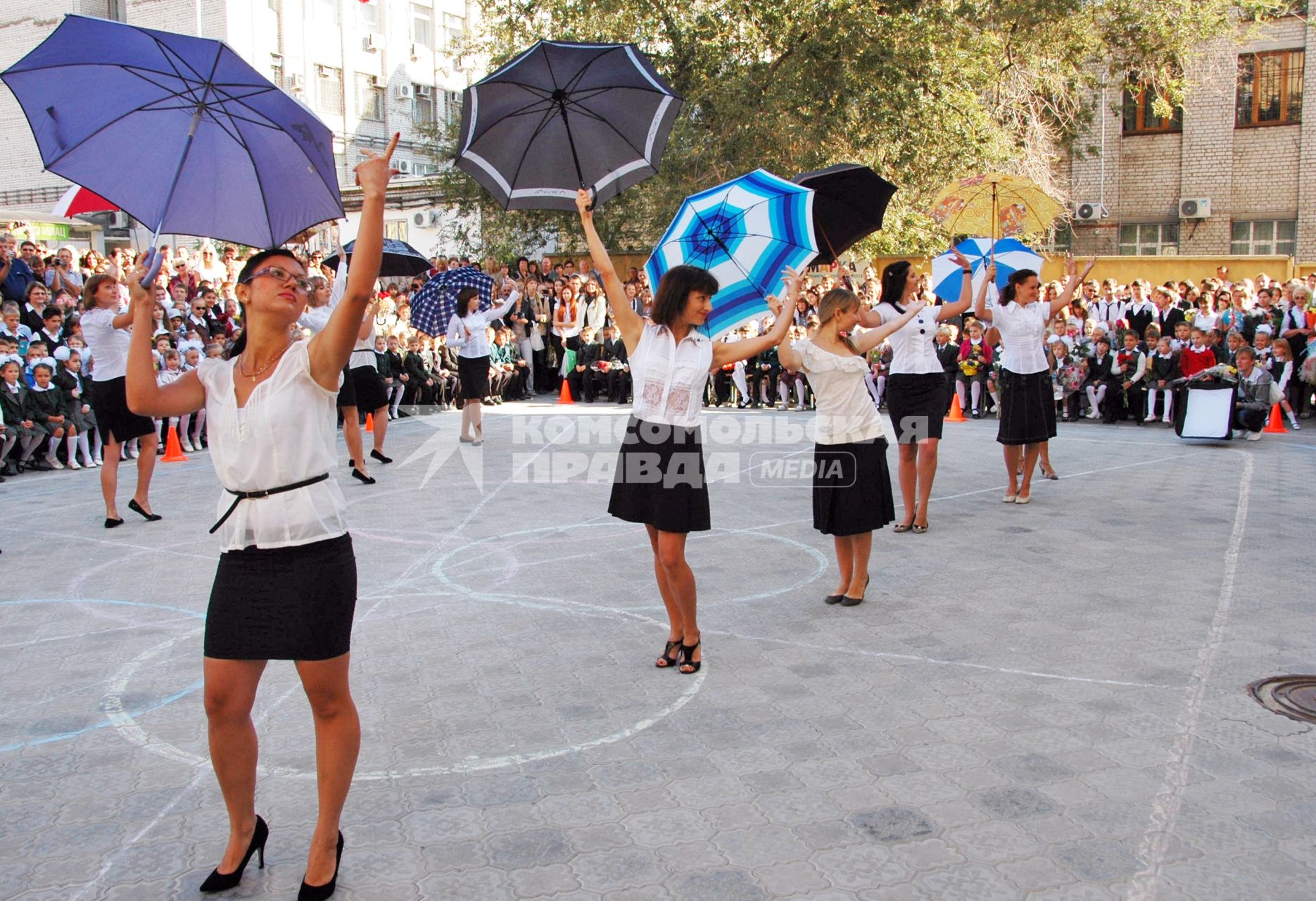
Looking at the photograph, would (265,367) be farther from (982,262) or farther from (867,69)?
(867,69)

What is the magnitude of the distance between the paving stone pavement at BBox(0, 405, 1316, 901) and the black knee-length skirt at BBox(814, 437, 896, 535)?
528mm

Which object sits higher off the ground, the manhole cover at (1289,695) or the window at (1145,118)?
the window at (1145,118)

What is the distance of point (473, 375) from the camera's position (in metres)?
13.3

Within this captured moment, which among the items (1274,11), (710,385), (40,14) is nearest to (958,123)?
(710,385)

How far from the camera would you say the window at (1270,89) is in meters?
26.4

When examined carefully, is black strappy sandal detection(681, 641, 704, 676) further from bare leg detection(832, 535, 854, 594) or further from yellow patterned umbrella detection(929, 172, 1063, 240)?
yellow patterned umbrella detection(929, 172, 1063, 240)

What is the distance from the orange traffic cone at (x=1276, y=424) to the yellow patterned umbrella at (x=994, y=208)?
455 centimetres

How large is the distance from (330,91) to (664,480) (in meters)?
39.0

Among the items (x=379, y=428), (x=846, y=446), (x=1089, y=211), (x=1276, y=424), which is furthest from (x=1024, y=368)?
(x=1089, y=211)

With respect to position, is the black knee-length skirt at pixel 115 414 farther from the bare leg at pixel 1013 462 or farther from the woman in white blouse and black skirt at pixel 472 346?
the bare leg at pixel 1013 462

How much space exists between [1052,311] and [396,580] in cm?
590

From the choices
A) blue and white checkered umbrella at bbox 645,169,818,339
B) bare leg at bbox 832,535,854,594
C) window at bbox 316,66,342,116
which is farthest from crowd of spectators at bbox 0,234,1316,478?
window at bbox 316,66,342,116

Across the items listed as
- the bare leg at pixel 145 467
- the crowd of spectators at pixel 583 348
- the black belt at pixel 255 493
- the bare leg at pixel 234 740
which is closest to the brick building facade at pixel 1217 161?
the crowd of spectators at pixel 583 348

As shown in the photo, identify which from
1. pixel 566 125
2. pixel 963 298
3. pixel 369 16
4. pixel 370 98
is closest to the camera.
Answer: pixel 566 125
